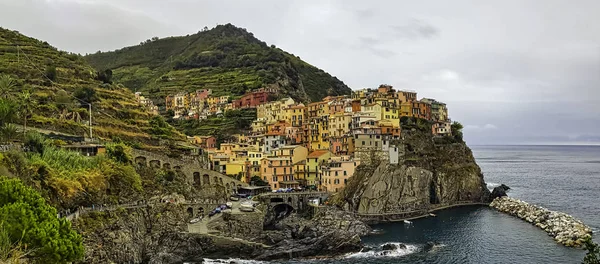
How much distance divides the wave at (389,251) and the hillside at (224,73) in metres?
78.4

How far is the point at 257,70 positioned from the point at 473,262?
10605 cm

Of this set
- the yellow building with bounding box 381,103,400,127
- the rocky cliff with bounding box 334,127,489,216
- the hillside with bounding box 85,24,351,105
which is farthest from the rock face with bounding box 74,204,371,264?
the hillside with bounding box 85,24,351,105

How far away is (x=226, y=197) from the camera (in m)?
73.2

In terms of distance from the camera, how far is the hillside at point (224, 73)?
459ft

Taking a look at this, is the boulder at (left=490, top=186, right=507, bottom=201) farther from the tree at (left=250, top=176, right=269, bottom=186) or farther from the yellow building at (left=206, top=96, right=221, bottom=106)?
the yellow building at (left=206, top=96, right=221, bottom=106)

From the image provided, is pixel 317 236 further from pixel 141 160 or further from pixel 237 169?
pixel 237 169

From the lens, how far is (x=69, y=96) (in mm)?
68125

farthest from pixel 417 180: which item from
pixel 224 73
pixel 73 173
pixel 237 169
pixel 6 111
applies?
pixel 224 73

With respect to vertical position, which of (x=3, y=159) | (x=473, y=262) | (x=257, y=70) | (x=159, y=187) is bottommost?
(x=473, y=262)

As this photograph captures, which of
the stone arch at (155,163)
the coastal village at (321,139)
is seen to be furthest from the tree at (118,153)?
the coastal village at (321,139)

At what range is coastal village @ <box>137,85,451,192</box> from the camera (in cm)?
8000

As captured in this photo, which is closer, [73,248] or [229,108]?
[73,248]

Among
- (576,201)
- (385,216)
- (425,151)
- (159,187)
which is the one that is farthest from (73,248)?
(576,201)

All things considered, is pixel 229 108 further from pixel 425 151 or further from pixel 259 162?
pixel 425 151
